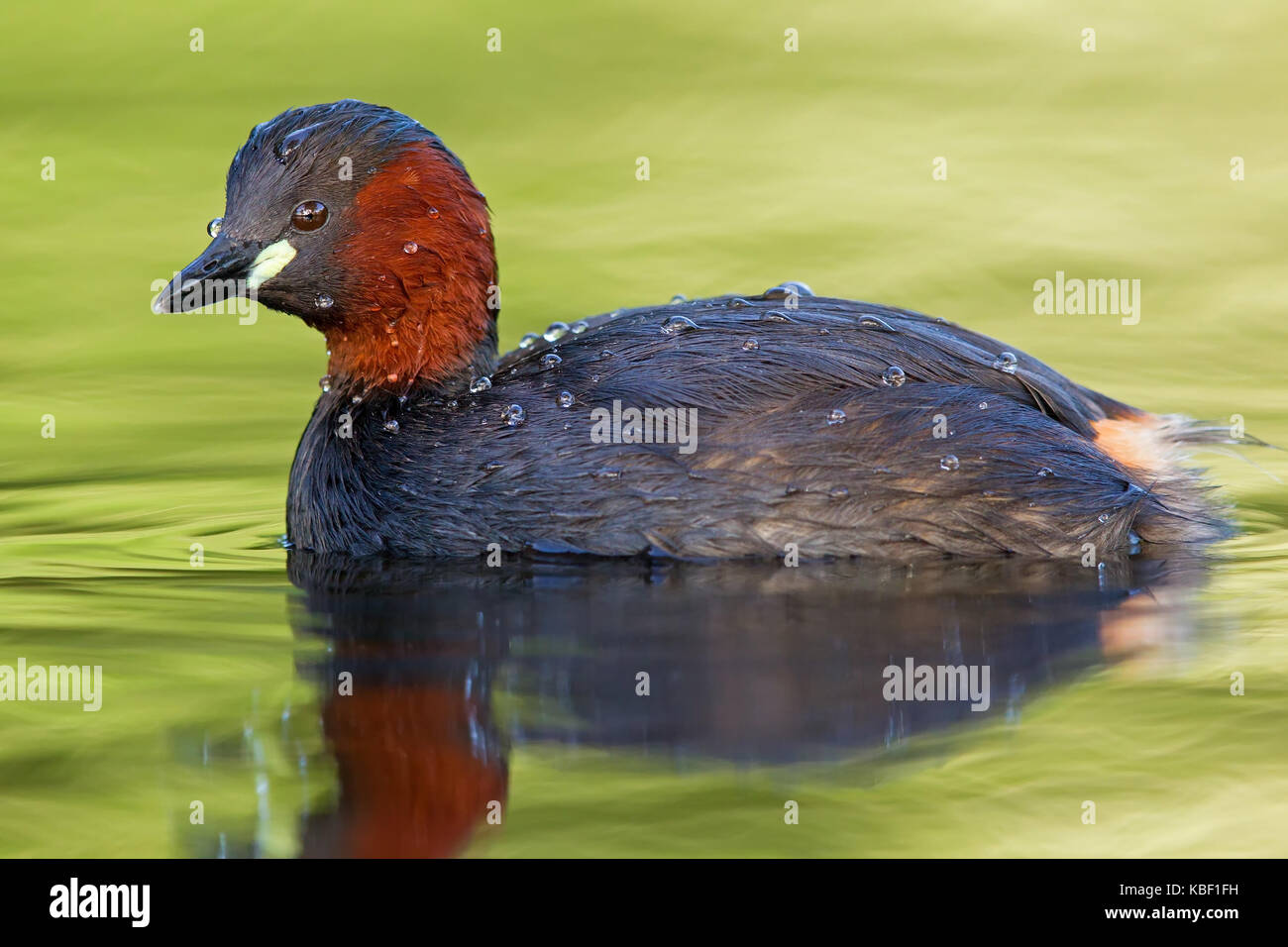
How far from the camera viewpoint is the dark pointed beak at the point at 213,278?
24.4 ft

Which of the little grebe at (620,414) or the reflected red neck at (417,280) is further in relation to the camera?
the reflected red neck at (417,280)

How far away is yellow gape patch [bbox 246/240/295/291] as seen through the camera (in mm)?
7555

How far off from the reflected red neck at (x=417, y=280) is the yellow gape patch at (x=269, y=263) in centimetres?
22

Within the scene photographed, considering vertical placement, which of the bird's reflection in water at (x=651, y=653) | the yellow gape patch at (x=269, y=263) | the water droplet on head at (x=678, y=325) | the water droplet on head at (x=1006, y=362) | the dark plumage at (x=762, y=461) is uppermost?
the yellow gape patch at (x=269, y=263)

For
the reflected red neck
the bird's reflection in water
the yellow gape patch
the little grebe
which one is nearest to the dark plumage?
the little grebe

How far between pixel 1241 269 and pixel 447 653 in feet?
27.2

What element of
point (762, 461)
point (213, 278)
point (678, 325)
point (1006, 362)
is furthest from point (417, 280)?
point (1006, 362)

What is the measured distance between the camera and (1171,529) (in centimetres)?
764

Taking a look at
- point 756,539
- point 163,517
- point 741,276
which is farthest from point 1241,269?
point 163,517

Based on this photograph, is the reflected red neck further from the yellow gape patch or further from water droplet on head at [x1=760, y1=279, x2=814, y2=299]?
water droplet on head at [x1=760, y1=279, x2=814, y2=299]

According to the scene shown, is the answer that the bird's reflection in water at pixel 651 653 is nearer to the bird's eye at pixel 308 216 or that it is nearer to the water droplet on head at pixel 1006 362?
the water droplet on head at pixel 1006 362

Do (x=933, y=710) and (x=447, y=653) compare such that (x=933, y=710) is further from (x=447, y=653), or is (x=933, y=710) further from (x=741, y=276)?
(x=741, y=276)

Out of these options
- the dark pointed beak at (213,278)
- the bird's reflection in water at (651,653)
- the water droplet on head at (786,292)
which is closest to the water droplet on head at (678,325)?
the water droplet on head at (786,292)

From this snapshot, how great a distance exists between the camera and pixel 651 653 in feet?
20.3
